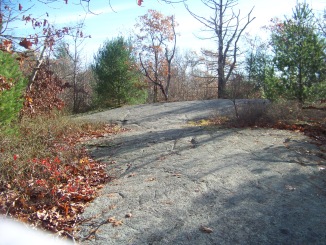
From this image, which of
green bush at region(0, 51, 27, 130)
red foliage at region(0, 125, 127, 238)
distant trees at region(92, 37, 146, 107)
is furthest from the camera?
distant trees at region(92, 37, 146, 107)

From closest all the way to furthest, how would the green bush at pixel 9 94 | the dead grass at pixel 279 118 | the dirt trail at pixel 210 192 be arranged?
the dirt trail at pixel 210 192 < the green bush at pixel 9 94 < the dead grass at pixel 279 118

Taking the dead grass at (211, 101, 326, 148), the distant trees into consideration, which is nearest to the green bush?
the dead grass at (211, 101, 326, 148)

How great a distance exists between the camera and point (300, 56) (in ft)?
32.1

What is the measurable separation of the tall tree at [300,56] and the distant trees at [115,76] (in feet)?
34.1

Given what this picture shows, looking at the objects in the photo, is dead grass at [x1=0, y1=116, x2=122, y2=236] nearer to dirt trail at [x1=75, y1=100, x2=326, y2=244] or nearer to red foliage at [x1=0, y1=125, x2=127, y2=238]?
red foliage at [x1=0, y1=125, x2=127, y2=238]

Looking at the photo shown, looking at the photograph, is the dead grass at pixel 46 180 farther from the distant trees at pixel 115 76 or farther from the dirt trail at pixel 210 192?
the distant trees at pixel 115 76

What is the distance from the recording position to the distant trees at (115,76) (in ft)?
60.0

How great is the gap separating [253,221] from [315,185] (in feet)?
5.53

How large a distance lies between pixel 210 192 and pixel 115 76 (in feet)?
50.0

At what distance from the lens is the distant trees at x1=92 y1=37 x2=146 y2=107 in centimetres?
1828

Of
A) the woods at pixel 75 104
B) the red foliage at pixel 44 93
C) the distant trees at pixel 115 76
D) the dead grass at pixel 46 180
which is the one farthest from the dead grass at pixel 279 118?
the distant trees at pixel 115 76

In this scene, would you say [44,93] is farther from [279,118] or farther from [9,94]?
[279,118]

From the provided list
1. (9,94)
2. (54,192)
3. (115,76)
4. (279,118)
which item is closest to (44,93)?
(9,94)

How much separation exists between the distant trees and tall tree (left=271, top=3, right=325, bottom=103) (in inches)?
409
